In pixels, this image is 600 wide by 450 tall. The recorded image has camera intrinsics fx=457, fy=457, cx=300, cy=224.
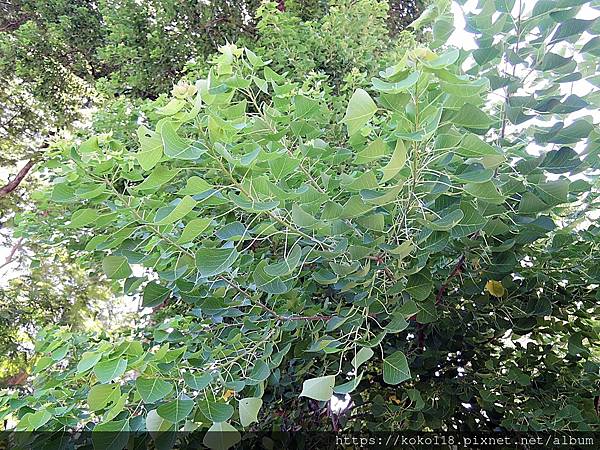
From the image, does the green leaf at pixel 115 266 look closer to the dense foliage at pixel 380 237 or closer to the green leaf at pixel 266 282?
the dense foliage at pixel 380 237

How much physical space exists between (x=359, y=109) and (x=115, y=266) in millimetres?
536

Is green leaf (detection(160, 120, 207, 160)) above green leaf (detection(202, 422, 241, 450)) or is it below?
above

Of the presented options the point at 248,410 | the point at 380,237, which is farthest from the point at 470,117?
the point at 248,410

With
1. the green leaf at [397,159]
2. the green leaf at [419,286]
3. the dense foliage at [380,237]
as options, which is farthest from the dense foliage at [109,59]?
the green leaf at [397,159]

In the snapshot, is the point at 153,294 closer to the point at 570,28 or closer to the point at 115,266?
the point at 115,266

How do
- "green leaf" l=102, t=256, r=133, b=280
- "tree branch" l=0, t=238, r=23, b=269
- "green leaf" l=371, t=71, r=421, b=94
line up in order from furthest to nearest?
"tree branch" l=0, t=238, r=23, b=269, "green leaf" l=102, t=256, r=133, b=280, "green leaf" l=371, t=71, r=421, b=94

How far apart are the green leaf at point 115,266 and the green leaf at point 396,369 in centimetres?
49

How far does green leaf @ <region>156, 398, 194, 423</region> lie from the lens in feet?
2.12

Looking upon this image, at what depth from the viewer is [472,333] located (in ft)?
3.84

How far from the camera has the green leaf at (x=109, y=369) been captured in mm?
640

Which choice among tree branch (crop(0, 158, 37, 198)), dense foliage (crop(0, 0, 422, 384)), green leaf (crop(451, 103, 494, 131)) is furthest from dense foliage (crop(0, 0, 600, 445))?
tree branch (crop(0, 158, 37, 198))

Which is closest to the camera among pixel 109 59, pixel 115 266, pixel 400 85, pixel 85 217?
pixel 400 85

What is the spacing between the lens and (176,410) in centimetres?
65

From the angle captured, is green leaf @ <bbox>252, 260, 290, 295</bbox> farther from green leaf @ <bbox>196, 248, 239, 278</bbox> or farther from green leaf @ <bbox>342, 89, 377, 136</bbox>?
green leaf @ <bbox>342, 89, 377, 136</bbox>
